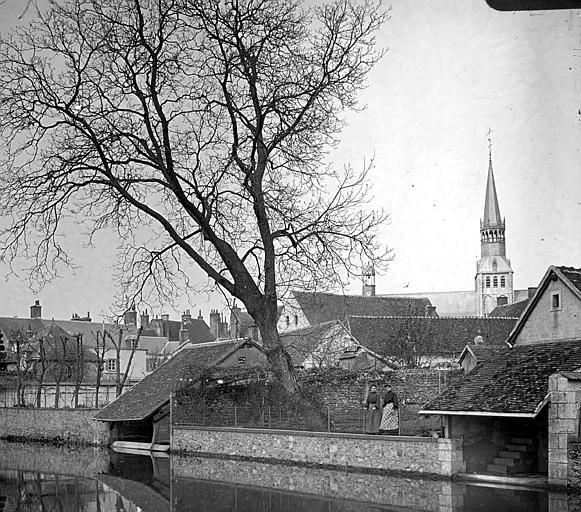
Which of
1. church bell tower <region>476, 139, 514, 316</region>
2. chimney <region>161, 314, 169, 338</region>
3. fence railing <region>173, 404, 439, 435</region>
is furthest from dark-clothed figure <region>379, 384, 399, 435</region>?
church bell tower <region>476, 139, 514, 316</region>

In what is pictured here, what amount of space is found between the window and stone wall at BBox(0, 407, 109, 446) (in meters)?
17.5

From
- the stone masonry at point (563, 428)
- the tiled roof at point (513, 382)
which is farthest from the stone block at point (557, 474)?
the tiled roof at point (513, 382)

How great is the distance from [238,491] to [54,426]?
2001 centimetres

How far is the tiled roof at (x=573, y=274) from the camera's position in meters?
21.7

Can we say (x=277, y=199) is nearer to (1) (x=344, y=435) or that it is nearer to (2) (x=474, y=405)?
(1) (x=344, y=435)

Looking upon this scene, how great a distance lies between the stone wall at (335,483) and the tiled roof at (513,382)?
167 centimetres

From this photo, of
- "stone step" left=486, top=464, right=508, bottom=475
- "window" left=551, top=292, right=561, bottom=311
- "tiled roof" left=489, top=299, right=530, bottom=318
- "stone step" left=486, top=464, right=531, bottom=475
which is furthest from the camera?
"tiled roof" left=489, top=299, right=530, bottom=318

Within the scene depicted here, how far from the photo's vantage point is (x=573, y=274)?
22.1m

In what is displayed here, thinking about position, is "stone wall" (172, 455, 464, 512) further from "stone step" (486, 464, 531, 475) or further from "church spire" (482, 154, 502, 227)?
"church spire" (482, 154, 502, 227)

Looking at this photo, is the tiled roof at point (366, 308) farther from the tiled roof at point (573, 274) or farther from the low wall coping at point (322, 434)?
the tiled roof at point (573, 274)

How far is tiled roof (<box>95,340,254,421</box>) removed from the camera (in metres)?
28.3

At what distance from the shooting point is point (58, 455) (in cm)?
2842

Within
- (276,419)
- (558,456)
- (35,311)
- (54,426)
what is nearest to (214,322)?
(35,311)

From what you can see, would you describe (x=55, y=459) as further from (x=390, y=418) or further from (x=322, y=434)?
(x=390, y=418)
